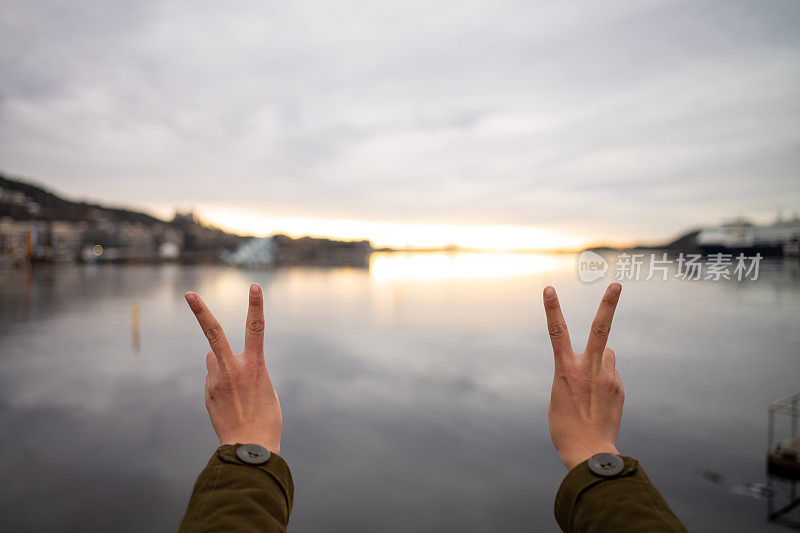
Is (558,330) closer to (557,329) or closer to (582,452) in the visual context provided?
(557,329)

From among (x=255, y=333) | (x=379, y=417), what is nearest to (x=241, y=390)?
(x=255, y=333)

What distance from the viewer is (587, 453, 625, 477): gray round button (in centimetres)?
113

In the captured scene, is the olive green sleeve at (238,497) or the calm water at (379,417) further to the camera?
the calm water at (379,417)

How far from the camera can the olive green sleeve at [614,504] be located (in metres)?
0.99

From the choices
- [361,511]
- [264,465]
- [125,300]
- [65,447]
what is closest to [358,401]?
[361,511]

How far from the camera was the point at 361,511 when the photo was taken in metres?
27.8

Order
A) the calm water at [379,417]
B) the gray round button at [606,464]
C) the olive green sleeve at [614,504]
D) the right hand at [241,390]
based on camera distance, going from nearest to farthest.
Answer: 1. the olive green sleeve at [614,504]
2. the gray round button at [606,464]
3. the right hand at [241,390]
4. the calm water at [379,417]

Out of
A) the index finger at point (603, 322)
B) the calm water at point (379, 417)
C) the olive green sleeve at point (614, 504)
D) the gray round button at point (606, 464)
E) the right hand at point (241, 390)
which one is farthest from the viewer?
the calm water at point (379, 417)

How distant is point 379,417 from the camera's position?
1578 inches

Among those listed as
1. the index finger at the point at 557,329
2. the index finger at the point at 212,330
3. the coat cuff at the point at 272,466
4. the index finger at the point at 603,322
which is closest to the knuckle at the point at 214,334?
the index finger at the point at 212,330

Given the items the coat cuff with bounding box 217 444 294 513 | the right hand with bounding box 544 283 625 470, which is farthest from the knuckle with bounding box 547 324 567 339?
the coat cuff with bounding box 217 444 294 513

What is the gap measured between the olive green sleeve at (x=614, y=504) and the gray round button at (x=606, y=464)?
1 centimetres

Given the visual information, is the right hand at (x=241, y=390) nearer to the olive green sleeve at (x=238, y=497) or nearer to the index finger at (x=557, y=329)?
the olive green sleeve at (x=238, y=497)

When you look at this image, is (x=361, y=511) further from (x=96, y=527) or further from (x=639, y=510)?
(x=639, y=510)
